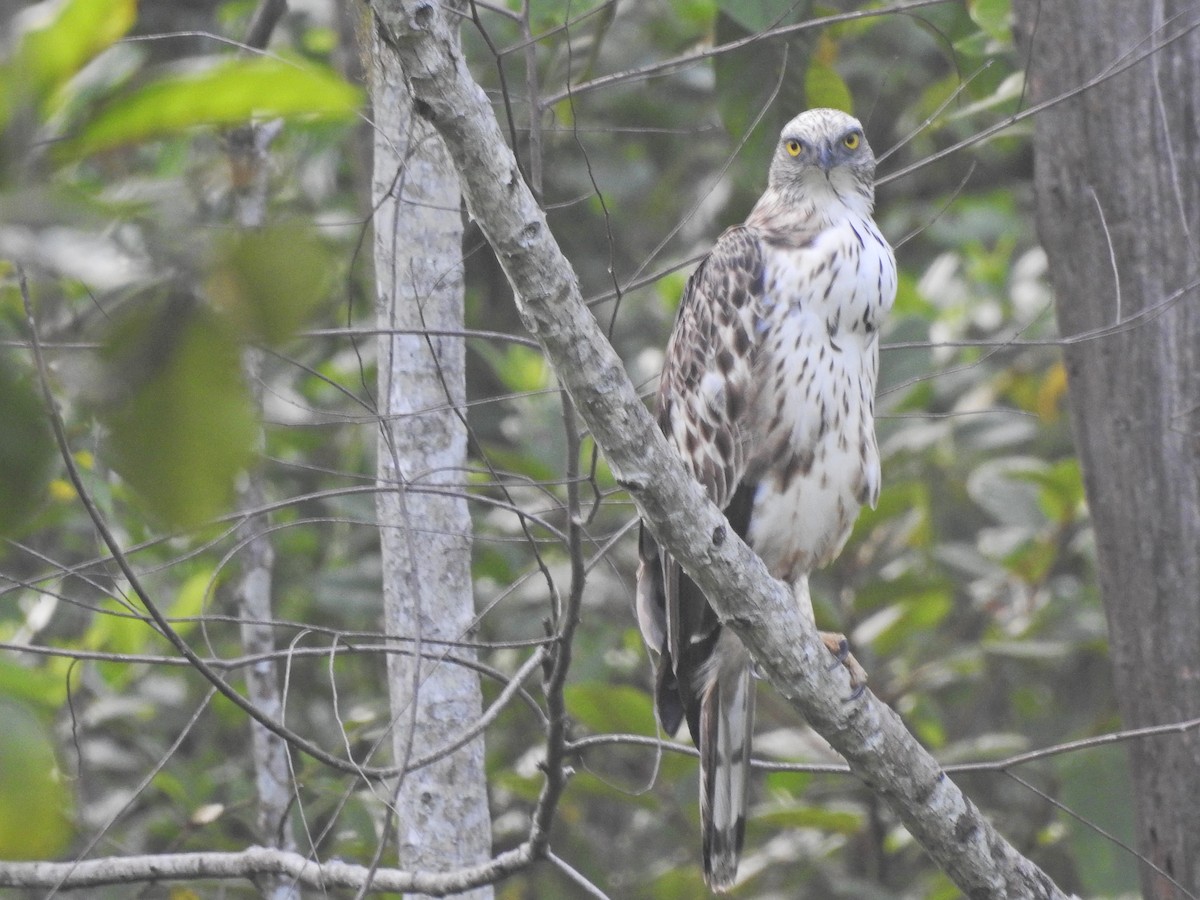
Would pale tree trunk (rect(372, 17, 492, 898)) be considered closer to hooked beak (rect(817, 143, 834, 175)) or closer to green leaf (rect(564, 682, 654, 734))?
hooked beak (rect(817, 143, 834, 175))

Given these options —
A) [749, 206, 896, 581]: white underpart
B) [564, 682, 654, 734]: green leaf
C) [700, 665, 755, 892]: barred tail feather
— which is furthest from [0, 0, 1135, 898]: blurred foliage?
[700, 665, 755, 892]: barred tail feather

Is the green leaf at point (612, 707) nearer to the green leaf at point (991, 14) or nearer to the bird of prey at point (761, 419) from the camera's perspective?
the bird of prey at point (761, 419)

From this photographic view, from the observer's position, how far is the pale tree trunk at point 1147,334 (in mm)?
3549

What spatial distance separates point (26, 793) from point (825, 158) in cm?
317

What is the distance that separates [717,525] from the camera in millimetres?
2268

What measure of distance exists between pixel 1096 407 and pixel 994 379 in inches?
84.7

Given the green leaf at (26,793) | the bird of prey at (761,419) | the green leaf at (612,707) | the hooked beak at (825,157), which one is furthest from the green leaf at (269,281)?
the green leaf at (612,707)

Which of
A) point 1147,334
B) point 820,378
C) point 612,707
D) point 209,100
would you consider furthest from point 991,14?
point 209,100

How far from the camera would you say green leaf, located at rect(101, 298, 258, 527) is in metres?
0.55

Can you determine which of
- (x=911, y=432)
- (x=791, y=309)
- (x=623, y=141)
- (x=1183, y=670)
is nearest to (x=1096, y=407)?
(x=1183, y=670)

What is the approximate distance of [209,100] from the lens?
544 mm

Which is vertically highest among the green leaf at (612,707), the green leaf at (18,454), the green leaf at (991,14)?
the green leaf at (991,14)

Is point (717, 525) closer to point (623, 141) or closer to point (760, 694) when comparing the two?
point (760, 694)

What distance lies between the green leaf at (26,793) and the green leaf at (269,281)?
0.24m
